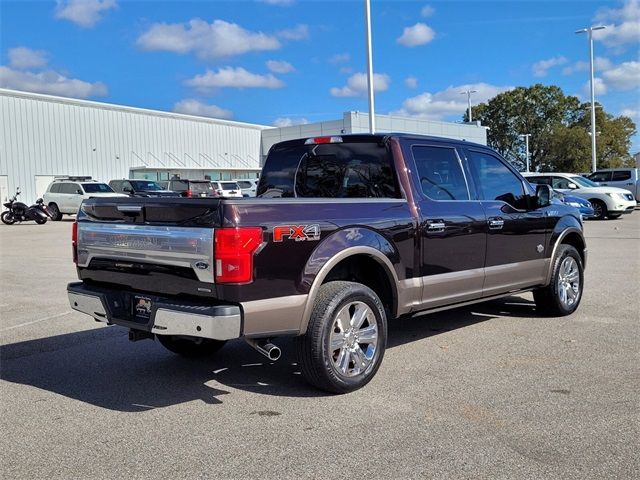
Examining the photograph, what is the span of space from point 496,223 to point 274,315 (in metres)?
2.87

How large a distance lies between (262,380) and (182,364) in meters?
0.92

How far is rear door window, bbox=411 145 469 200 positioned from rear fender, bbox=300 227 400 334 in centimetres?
87

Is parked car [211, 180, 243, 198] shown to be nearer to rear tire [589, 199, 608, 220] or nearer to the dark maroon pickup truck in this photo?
rear tire [589, 199, 608, 220]

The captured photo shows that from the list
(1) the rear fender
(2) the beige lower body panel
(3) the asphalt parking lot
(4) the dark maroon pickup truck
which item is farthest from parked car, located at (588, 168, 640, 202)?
(2) the beige lower body panel

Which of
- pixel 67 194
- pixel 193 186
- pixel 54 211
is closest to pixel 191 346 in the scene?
pixel 193 186

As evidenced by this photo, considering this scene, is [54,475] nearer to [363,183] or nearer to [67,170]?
[363,183]

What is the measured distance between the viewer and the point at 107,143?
44969 millimetres

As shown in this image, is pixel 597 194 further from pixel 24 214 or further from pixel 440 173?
pixel 24 214

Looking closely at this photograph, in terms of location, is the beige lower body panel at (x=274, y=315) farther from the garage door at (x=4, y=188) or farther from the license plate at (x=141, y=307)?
the garage door at (x=4, y=188)

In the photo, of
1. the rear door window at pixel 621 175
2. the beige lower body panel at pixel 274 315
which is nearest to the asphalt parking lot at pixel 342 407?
the beige lower body panel at pixel 274 315

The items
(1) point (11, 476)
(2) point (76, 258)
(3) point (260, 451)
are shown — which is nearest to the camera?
(1) point (11, 476)

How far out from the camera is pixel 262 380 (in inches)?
199

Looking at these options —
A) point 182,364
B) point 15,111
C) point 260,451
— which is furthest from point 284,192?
point 15,111

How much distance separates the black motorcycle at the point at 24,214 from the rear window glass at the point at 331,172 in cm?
2401
